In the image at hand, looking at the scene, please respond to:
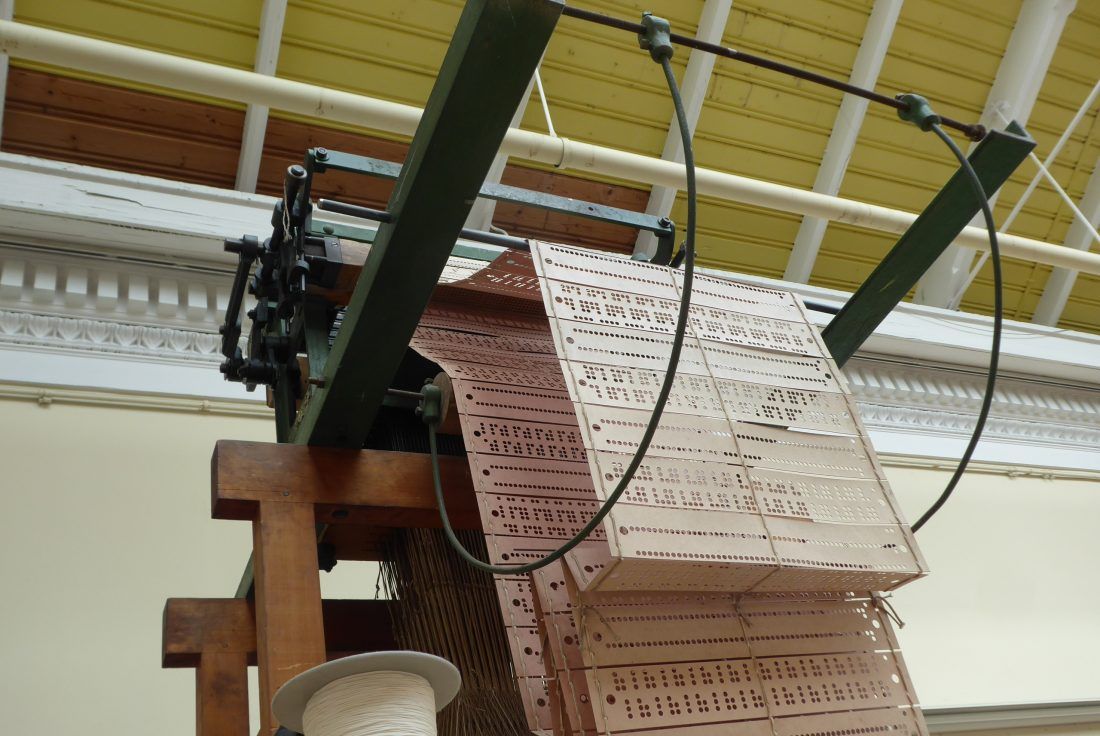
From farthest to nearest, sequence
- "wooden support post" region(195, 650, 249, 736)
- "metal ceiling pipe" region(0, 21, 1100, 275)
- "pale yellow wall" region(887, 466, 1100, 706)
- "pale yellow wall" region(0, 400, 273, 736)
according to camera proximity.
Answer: "pale yellow wall" region(887, 466, 1100, 706), "metal ceiling pipe" region(0, 21, 1100, 275), "pale yellow wall" region(0, 400, 273, 736), "wooden support post" region(195, 650, 249, 736)

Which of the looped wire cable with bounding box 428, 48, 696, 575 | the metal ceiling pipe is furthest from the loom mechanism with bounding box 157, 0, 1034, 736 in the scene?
the metal ceiling pipe

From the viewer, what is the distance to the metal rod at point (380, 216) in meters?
1.47

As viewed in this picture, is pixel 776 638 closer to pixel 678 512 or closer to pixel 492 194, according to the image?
pixel 678 512

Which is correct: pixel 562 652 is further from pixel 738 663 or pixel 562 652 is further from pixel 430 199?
pixel 430 199

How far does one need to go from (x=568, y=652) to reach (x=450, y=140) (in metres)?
0.72

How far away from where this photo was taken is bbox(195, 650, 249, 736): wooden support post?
173 cm

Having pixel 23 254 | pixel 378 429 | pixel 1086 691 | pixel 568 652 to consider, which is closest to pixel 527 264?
pixel 378 429

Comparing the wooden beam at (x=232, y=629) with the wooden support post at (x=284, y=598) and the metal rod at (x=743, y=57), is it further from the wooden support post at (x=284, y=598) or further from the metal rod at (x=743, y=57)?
the metal rod at (x=743, y=57)

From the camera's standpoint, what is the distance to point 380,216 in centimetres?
144

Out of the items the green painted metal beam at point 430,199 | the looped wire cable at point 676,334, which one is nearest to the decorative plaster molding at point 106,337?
the green painted metal beam at point 430,199

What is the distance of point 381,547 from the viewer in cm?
192

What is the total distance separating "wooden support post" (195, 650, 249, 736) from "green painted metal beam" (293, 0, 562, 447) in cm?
47

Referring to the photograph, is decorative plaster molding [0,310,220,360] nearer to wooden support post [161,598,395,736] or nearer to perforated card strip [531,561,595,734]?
wooden support post [161,598,395,736]

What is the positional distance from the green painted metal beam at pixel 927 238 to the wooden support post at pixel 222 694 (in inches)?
51.2
